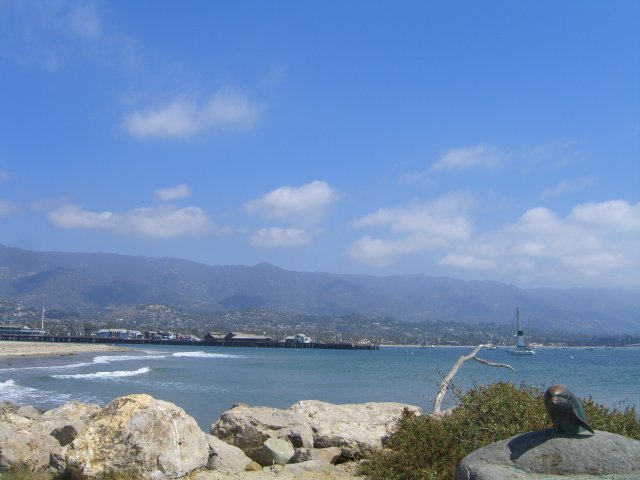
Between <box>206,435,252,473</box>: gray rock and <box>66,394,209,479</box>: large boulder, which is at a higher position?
<box>66,394,209,479</box>: large boulder

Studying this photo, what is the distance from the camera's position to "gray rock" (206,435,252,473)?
10.3 metres

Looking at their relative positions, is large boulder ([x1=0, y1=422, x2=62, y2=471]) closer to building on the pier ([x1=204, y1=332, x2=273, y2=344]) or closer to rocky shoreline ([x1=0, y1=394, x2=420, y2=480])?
rocky shoreline ([x1=0, y1=394, x2=420, y2=480])

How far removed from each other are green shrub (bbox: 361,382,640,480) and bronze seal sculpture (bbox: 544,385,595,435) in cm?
225

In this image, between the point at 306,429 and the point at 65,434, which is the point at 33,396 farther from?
the point at 306,429

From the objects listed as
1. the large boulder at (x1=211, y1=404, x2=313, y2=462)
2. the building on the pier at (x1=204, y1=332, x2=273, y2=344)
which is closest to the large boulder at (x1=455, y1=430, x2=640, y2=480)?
the large boulder at (x1=211, y1=404, x2=313, y2=462)

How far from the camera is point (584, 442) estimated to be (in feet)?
20.2

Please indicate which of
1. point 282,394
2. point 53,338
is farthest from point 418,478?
point 53,338

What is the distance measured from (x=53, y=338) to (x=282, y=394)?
429ft

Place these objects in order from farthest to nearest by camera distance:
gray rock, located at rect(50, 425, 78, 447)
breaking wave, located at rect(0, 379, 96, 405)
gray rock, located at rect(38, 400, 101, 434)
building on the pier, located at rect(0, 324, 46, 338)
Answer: building on the pier, located at rect(0, 324, 46, 338), breaking wave, located at rect(0, 379, 96, 405), gray rock, located at rect(38, 400, 101, 434), gray rock, located at rect(50, 425, 78, 447)

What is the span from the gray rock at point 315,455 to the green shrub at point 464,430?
125cm

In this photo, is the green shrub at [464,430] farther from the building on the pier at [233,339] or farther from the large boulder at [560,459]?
the building on the pier at [233,339]

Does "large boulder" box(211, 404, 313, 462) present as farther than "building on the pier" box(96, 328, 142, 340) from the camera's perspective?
No

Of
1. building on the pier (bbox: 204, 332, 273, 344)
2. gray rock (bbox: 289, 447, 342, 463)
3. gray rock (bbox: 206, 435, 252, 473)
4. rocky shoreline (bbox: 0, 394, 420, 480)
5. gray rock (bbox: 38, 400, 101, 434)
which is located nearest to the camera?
rocky shoreline (bbox: 0, 394, 420, 480)

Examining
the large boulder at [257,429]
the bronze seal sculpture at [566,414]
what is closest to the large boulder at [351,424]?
the large boulder at [257,429]
